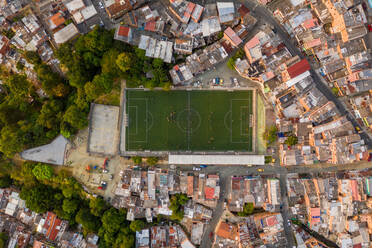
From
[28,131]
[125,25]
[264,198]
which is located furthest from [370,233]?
[28,131]

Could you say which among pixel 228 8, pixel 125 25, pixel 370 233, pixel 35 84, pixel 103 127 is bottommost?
pixel 370 233

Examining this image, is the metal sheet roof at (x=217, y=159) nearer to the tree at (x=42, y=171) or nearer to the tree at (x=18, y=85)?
the tree at (x=42, y=171)

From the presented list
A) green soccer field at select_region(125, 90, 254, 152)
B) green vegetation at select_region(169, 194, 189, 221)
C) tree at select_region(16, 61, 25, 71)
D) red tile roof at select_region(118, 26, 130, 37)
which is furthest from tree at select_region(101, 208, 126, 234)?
tree at select_region(16, 61, 25, 71)

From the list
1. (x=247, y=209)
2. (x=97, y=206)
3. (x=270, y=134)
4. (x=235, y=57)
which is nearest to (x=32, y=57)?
(x=97, y=206)

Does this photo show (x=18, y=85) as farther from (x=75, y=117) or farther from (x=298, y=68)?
(x=298, y=68)

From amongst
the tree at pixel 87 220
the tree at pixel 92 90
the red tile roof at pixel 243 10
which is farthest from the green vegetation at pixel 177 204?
the red tile roof at pixel 243 10

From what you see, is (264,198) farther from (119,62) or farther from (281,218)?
(119,62)
